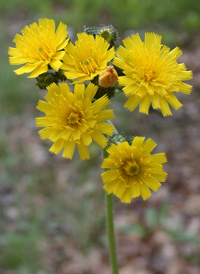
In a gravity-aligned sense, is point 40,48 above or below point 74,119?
above

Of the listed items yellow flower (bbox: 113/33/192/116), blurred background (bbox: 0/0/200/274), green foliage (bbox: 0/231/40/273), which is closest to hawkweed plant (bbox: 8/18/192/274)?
yellow flower (bbox: 113/33/192/116)

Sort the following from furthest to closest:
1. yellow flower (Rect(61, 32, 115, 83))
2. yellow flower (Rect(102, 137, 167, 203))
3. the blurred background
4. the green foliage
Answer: the blurred background < the green foliage < yellow flower (Rect(61, 32, 115, 83)) < yellow flower (Rect(102, 137, 167, 203))

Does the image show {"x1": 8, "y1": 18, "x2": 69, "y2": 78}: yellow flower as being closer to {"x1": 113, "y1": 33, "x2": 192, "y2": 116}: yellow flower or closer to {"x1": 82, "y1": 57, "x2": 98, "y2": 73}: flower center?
{"x1": 82, "y1": 57, "x2": 98, "y2": 73}: flower center

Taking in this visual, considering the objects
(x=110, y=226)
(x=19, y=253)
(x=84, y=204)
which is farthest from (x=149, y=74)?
(x=84, y=204)

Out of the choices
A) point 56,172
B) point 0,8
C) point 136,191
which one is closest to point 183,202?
point 56,172

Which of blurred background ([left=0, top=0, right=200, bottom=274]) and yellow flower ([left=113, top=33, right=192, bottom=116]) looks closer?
yellow flower ([left=113, top=33, right=192, bottom=116])

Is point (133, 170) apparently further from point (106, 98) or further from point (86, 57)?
point (86, 57)

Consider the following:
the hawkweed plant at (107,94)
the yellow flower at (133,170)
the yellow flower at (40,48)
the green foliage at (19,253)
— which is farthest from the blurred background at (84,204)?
the yellow flower at (40,48)
